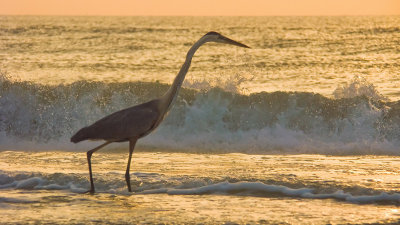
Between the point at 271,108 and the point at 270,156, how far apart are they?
3.48 m

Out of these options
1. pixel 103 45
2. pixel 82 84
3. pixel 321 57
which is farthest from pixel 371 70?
pixel 103 45

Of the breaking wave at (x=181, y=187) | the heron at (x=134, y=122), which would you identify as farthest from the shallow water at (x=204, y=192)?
the heron at (x=134, y=122)

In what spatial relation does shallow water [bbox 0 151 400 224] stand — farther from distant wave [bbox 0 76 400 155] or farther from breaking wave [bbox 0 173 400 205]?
distant wave [bbox 0 76 400 155]

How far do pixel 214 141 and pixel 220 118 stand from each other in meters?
1.23

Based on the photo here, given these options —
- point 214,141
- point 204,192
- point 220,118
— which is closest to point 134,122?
point 204,192

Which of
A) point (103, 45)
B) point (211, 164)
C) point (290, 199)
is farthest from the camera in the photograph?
point (103, 45)

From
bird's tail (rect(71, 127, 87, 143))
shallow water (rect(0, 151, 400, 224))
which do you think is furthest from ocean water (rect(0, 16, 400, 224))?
bird's tail (rect(71, 127, 87, 143))

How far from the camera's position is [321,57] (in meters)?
28.2

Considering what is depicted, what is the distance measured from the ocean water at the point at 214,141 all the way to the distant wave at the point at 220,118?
0.03 metres

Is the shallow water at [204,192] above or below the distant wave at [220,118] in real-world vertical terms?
below

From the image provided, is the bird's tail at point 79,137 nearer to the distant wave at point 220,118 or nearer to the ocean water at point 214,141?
the ocean water at point 214,141

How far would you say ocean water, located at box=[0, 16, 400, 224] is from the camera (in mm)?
7734

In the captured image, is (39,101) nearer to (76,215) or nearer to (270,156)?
(270,156)

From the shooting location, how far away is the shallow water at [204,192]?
7297 millimetres
